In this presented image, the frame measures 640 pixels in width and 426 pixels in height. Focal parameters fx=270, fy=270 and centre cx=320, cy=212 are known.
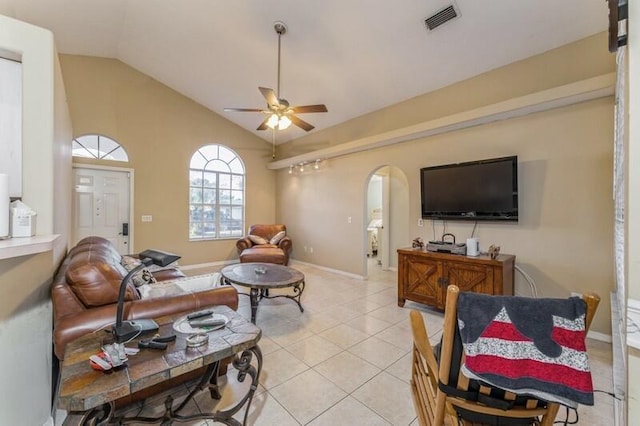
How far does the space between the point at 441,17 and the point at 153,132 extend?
539 cm

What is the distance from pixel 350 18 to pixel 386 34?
0.47m

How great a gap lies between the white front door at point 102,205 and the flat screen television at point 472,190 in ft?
17.9

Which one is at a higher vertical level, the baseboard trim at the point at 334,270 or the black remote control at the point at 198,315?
the black remote control at the point at 198,315

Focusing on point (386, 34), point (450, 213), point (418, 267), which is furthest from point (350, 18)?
point (418, 267)

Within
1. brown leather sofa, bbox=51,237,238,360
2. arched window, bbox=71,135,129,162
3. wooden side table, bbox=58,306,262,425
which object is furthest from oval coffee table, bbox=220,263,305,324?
arched window, bbox=71,135,129,162

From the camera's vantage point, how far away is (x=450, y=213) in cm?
372

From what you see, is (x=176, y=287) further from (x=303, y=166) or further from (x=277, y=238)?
(x=303, y=166)

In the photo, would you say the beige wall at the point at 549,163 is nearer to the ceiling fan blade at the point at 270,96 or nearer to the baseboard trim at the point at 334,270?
the baseboard trim at the point at 334,270

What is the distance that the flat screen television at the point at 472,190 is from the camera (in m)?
3.23

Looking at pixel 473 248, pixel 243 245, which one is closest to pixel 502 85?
pixel 473 248

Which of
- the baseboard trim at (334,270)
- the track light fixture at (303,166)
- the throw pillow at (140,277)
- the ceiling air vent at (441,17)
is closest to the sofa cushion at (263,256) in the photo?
the baseboard trim at (334,270)

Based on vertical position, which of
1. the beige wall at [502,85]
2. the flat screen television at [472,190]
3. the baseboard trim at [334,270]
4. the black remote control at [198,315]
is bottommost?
the baseboard trim at [334,270]

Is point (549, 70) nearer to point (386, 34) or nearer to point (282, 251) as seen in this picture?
point (386, 34)

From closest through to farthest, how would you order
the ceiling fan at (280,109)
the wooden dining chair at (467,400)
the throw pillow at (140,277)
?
the wooden dining chair at (467,400) → the throw pillow at (140,277) → the ceiling fan at (280,109)
